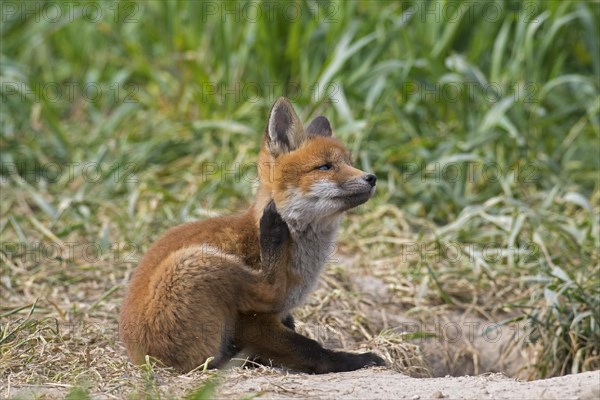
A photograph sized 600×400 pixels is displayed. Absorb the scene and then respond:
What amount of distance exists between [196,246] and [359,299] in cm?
185

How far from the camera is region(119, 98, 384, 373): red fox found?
4.51 meters

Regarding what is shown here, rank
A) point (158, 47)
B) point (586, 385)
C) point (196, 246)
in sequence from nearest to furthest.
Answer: point (586, 385), point (196, 246), point (158, 47)

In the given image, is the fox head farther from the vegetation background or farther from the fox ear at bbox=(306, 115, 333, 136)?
the vegetation background

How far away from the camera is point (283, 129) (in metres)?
5.11

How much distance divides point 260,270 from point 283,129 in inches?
33.7

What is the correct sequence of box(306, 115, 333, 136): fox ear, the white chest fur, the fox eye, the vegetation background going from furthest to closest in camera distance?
the vegetation background < box(306, 115, 333, 136): fox ear < the fox eye < the white chest fur

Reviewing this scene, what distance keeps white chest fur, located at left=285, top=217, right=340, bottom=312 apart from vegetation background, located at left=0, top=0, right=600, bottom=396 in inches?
44.2

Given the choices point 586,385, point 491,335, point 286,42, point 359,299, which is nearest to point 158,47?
point 286,42

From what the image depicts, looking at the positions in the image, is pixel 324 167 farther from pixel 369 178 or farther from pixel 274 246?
pixel 274 246

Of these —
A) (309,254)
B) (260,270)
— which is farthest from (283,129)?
(260,270)

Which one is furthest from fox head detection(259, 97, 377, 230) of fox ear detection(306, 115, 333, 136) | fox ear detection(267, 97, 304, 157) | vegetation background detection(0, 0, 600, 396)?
vegetation background detection(0, 0, 600, 396)

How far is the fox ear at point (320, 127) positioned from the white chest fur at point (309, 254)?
2.09ft

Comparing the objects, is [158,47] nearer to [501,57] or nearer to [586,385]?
[501,57]

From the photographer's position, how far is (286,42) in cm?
859
